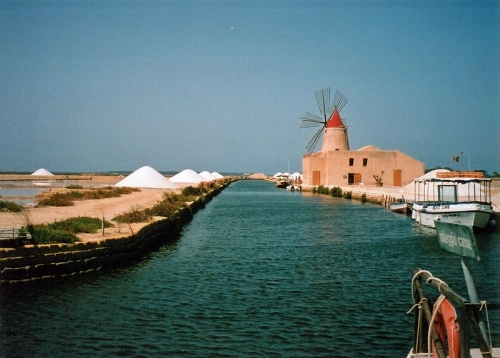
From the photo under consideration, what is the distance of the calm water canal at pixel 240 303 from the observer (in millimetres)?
5305

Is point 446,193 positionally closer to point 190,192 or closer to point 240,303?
point 240,303

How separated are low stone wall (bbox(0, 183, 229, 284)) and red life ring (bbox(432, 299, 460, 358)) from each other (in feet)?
21.6

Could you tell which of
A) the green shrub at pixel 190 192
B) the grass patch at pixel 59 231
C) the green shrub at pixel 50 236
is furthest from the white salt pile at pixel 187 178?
the green shrub at pixel 50 236

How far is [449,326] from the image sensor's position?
3.09m

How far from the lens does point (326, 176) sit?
40.1m

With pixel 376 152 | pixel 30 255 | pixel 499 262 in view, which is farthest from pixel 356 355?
pixel 376 152

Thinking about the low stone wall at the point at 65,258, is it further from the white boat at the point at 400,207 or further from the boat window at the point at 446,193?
the white boat at the point at 400,207

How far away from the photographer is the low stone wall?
7809 millimetres

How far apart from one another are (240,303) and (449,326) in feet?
13.6

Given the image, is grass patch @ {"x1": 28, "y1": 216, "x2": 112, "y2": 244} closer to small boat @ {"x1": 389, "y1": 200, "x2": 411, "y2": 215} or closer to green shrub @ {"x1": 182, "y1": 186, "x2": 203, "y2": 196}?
small boat @ {"x1": 389, "y1": 200, "x2": 411, "y2": 215}

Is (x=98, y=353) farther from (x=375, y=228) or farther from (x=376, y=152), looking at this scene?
(x=376, y=152)

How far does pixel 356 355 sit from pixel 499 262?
639cm

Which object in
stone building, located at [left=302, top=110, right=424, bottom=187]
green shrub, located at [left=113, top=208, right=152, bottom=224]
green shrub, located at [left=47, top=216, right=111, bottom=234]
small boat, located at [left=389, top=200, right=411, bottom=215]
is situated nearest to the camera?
green shrub, located at [left=47, top=216, right=111, bottom=234]

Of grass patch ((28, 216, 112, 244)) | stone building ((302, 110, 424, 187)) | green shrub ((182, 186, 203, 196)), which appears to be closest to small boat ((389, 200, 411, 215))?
green shrub ((182, 186, 203, 196))
